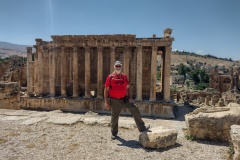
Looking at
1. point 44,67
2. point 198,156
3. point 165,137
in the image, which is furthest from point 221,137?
point 44,67

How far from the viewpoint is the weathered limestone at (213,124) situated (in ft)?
20.4

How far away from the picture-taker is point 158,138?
573 cm

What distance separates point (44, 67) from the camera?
17688 millimetres

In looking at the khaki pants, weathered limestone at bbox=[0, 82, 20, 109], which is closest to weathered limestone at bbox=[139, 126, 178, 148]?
the khaki pants

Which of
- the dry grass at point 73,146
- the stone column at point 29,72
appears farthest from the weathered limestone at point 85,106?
the dry grass at point 73,146

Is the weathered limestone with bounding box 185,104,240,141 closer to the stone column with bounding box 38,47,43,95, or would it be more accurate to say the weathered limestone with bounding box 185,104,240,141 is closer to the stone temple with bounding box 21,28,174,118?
the stone temple with bounding box 21,28,174,118

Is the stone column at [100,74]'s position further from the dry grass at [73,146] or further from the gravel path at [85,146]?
the dry grass at [73,146]

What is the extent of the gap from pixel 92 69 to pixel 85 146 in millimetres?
11798

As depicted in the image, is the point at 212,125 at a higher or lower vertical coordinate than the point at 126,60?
lower

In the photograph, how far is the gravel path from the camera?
5.28m

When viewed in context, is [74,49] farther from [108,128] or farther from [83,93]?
[108,128]

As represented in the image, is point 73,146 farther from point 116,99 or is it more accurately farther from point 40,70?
point 40,70

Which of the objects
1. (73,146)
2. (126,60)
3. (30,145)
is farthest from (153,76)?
(30,145)

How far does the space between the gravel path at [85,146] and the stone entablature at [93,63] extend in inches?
341
